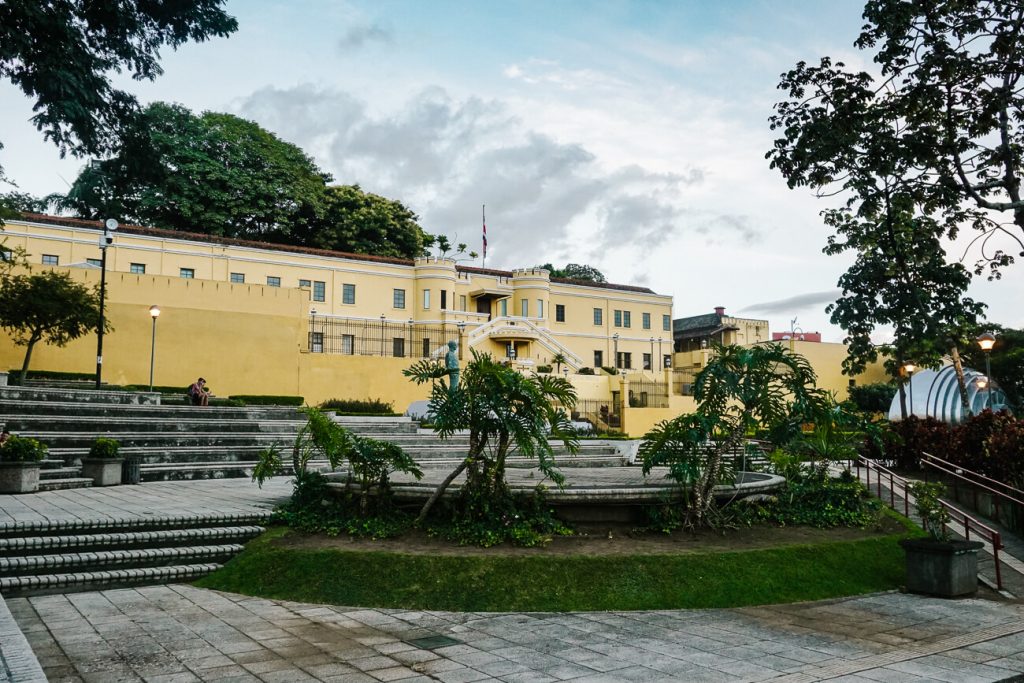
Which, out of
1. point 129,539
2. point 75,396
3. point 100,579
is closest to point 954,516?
point 129,539

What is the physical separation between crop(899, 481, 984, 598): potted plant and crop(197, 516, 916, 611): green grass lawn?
448mm

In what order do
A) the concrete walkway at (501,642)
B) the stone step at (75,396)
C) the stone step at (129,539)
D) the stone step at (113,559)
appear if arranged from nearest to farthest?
1. the concrete walkway at (501,642)
2. the stone step at (113,559)
3. the stone step at (129,539)
4. the stone step at (75,396)

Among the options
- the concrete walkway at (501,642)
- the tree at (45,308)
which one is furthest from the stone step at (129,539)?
the tree at (45,308)

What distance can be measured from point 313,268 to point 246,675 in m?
39.2

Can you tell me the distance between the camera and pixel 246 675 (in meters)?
4.94

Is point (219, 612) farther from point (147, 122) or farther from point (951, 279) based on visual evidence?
point (951, 279)

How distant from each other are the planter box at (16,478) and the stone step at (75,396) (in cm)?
617

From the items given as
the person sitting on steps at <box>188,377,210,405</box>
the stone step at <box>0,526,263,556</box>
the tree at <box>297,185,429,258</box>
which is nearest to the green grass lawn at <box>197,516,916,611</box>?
the stone step at <box>0,526,263,556</box>

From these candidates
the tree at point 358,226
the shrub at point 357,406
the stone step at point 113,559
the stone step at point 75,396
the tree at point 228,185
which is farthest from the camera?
the tree at point 358,226

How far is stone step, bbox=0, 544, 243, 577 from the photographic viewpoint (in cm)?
720

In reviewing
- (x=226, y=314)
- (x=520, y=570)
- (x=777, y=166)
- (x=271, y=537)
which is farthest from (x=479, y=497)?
(x=226, y=314)

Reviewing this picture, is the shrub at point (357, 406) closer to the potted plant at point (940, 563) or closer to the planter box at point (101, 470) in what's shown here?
the planter box at point (101, 470)

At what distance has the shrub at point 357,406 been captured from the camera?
2662cm

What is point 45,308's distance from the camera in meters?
20.7
